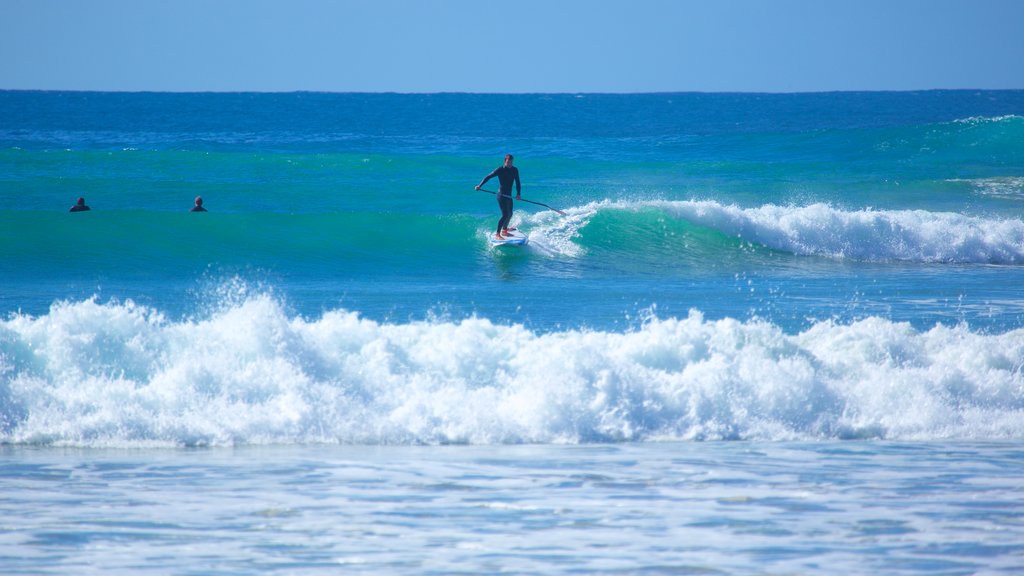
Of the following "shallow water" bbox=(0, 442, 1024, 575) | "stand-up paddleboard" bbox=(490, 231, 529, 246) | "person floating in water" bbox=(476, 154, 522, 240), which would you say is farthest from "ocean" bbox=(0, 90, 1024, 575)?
"person floating in water" bbox=(476, 154, 522, 240)

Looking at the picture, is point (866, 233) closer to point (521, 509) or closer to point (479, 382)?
point (479, 382)

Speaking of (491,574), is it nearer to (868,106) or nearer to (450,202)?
(450,202)

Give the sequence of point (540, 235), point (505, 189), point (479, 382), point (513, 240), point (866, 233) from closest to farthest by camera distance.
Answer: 1. point (479, 382)
2. point (505, 189)
3. point (513, 240)
4. point (540, 235)
5. point (866, 233)

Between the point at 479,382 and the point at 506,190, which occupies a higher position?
the point at 506,190

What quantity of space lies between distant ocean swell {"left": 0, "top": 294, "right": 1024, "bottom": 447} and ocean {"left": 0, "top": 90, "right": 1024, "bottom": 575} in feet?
0.09

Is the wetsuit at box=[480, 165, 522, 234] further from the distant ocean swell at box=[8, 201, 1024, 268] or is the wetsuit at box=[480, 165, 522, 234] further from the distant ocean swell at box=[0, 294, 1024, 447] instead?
the distant ocean swell at box=[0, 294, 1024, 447]

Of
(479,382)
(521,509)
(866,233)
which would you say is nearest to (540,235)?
(866,233)

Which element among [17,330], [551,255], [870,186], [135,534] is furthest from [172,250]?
[870,186]

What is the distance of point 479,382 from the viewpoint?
936 cm

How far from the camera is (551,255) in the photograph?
56.2 ft

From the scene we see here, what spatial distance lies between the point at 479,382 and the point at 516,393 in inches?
18.8

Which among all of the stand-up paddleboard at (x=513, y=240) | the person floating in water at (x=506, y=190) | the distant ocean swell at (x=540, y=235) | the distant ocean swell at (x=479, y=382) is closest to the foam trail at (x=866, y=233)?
the distant ocean swell at (x=540, y=235)

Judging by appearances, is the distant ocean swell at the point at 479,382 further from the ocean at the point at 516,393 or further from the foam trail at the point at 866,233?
the foam trail at the point at 866,233

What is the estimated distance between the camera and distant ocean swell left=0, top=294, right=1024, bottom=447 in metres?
8.54
